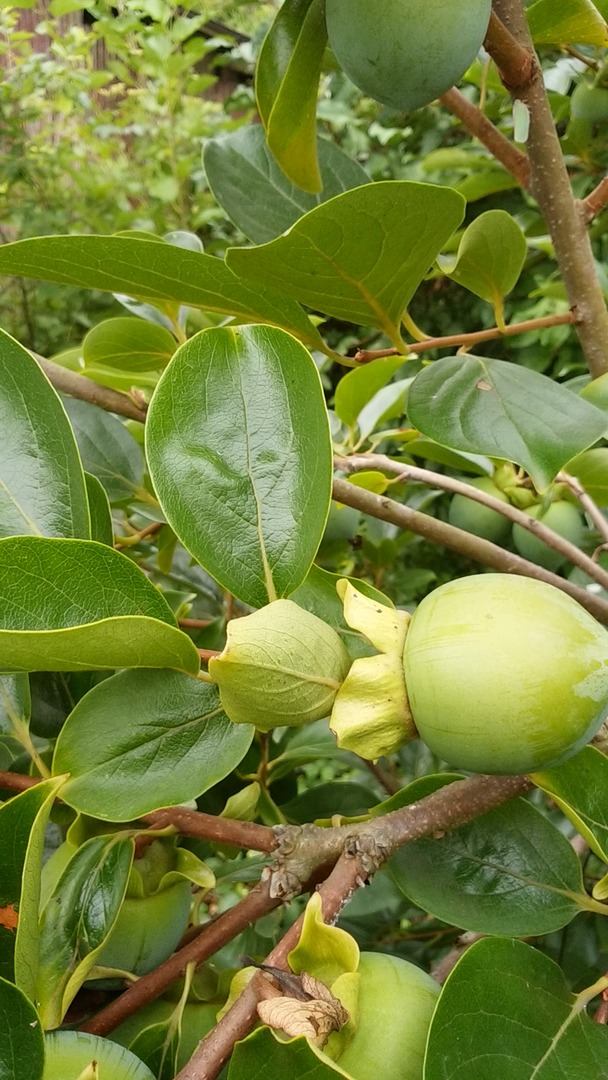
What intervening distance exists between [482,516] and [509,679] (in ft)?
2.63

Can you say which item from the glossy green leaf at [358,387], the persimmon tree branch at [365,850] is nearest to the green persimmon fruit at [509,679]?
the persimmon tree branch at [365,850]

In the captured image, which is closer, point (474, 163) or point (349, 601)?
point (349, 601)

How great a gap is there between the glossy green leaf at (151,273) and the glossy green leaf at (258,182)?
0.15 metres

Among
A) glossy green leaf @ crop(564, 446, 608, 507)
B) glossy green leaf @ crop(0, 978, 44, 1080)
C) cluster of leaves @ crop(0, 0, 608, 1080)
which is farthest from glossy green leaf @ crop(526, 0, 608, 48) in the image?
glossy green leaf @ crop(0, 978, 44, 1080)

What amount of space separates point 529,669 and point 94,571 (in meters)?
0.21

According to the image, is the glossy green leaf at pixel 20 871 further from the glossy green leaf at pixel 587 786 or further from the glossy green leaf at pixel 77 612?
the glossy green leaf at pixel 587 786

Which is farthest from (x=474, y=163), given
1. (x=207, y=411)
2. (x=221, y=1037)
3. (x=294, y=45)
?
(x=221, y=1037)

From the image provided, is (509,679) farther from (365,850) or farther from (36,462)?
(36,462)

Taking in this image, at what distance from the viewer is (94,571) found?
1.35ft

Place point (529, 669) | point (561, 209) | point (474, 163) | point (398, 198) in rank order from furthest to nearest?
point (474, 163) → point (561, 209) → point (398, 198) → point (529, 669)

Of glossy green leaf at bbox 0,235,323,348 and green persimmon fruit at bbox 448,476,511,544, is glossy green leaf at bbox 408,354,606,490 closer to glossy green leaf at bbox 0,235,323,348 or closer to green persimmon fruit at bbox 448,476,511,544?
glossy green leaf at bbox 0,235,323,348

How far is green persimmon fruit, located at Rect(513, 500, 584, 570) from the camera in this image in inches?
41.8

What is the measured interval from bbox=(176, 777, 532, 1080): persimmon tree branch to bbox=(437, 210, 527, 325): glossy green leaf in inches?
16.8

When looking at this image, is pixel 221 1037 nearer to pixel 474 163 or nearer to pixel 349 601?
pixel 349 601
